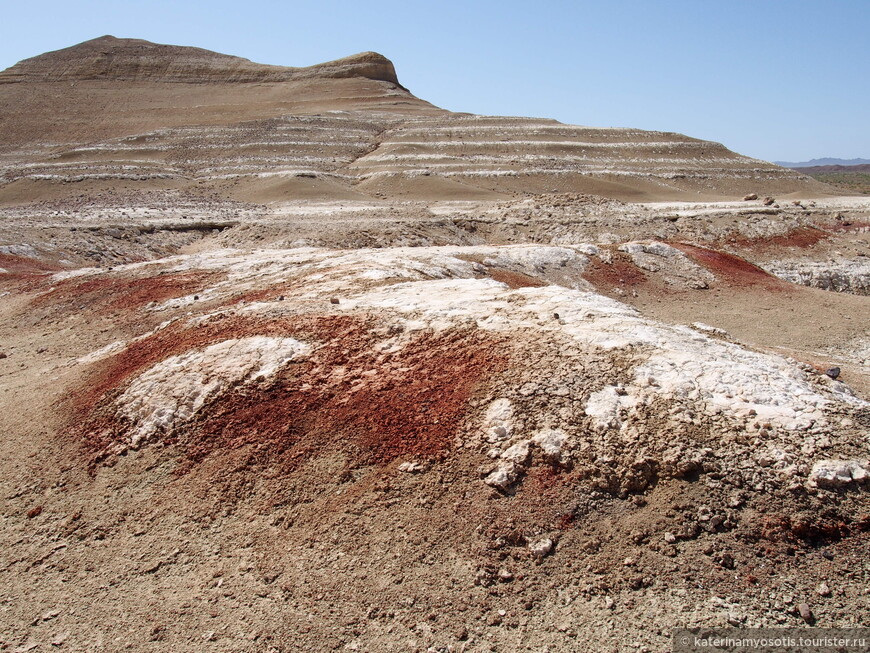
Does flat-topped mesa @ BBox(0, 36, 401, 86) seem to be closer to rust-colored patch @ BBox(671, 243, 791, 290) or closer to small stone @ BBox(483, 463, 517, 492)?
rust-colored patch @ BBox(671, 243, 791, 290)

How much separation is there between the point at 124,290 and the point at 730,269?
17840 mm

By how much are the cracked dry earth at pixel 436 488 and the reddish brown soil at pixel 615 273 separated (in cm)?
805

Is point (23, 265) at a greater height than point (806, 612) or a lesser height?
greater

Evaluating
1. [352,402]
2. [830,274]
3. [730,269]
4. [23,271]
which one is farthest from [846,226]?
[23,271]

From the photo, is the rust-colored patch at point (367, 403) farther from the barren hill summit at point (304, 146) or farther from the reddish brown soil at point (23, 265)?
the barren hill summit at point (304, 146)

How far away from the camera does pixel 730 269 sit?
18.1 meters

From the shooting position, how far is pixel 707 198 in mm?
42906

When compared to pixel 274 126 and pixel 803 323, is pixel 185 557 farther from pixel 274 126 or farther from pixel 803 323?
pixel 274 126

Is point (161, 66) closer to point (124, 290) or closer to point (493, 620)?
point (124, 290)

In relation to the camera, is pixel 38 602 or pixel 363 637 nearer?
pixel 363 637

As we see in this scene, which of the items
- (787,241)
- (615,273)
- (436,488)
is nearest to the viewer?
(436,488)

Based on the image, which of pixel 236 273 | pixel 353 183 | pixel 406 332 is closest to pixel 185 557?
pixel 406 332

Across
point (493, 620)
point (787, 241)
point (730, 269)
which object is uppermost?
point (787, 241)

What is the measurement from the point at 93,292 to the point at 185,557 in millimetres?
11689
